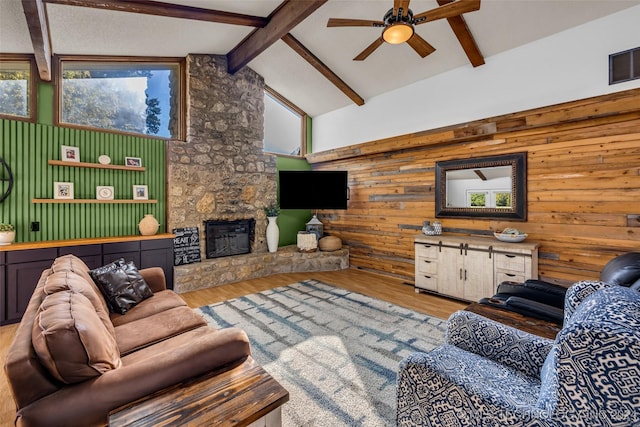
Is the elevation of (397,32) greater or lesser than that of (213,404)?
greater

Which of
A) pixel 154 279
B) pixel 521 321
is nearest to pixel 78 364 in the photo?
pixel 154 279

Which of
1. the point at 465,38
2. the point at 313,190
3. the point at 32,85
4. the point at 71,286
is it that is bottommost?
the point at 71,286

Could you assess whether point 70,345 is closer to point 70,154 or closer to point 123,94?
point 70,154

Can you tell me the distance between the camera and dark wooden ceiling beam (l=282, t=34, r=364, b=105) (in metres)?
4.39

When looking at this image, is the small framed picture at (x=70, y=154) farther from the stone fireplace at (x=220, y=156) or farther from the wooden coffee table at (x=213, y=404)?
the wooden coffee table at (x=213, y=404)

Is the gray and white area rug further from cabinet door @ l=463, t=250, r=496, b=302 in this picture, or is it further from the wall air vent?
the wall air vent

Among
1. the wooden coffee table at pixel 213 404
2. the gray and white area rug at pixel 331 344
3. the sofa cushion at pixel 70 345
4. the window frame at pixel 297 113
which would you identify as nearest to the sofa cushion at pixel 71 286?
the sofa cushion at pixel 70 345

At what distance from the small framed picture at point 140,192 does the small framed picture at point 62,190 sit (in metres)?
0.73

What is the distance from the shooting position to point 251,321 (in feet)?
10.5

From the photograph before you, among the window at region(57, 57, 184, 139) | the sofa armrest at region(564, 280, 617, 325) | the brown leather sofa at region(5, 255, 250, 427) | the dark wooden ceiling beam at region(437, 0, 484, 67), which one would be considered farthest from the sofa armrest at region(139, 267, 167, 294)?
the dark wooden ceiling beam at region(437, 0, 484, 67)

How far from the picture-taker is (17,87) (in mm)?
3508

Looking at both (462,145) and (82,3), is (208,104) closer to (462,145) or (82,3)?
(82,3)

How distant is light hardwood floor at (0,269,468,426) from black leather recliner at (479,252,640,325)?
1.02 m

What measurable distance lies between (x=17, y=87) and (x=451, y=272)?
6178mm
